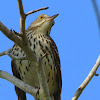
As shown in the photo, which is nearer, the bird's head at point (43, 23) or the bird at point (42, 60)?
the bird at point (42, 60)

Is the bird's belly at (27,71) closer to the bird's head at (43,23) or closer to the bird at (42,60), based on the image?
the bird at (42,60)

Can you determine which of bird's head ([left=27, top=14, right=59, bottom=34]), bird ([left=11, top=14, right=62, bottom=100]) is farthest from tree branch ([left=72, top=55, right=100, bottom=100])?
bird's head ([left=27, top=14, right=59, bottom=34])

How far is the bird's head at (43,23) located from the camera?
16.5 feet

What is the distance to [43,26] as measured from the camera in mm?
5141

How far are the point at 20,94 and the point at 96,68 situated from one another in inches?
84.4

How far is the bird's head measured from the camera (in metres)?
5.04

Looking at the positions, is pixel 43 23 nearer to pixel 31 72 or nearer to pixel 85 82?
pixel 31 72

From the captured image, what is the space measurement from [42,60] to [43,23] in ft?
3.97

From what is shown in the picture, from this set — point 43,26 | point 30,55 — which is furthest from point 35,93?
point 43,26

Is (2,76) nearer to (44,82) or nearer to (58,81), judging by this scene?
(44,82)

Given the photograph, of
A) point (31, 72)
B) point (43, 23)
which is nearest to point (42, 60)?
point (31, 72)

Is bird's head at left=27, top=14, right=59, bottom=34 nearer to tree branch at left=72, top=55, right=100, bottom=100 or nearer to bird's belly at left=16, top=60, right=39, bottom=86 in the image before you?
bird's belly at left=16, top=60, right=39, bottom=86

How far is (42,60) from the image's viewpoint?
4438 mm

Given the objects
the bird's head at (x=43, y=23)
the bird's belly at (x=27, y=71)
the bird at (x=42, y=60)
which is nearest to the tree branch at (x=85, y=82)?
the bird at (x=42, y=60)
